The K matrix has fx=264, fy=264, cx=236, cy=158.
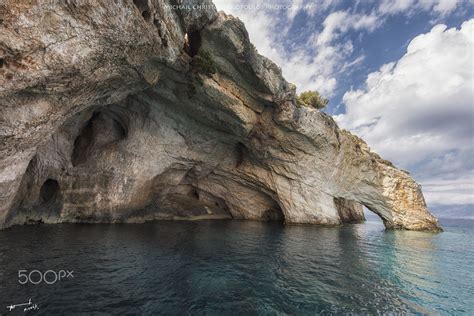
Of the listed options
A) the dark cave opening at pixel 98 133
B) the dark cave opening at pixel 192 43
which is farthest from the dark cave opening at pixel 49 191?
the dark cave opening at pixel 192 43

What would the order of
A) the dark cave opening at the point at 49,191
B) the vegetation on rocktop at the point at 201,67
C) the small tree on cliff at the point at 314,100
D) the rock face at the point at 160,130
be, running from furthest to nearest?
the small tree on cliff at the point at 314,100 < the dark cave opening at the point at 49,191 < the vegetation on rocktop at the point at 201,67 < the rock face at the point at 160,130

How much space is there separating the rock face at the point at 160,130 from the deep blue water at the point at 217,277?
19.3ft

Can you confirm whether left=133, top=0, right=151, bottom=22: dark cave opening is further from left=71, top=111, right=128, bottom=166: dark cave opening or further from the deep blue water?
the deep blue water

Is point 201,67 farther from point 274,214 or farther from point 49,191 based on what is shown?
point 274,214

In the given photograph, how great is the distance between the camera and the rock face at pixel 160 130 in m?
12.2

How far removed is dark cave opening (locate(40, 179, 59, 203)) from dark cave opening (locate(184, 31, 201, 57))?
53.8 feet

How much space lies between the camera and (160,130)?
82.8ft

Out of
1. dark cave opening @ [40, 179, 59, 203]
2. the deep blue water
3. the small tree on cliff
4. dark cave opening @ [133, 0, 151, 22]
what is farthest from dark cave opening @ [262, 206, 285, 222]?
dark cave opening @ [133, 0, 151, 22]

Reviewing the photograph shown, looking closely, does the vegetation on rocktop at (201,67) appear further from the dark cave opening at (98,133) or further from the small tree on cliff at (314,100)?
the small tree on cliff at (314,100)

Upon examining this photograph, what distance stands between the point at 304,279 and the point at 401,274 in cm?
597

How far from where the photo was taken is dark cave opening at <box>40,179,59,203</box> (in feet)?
75.7

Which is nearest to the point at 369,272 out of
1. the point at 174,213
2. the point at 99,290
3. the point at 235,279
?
the point at 235,279

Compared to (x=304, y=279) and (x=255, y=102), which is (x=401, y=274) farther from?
(x=255, y=102)

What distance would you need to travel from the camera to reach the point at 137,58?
51.6 feet
